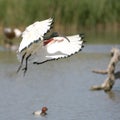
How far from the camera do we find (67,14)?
30.5 m

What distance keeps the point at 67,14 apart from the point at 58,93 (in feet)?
55.0

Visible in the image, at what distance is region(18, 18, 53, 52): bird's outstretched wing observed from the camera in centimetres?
924

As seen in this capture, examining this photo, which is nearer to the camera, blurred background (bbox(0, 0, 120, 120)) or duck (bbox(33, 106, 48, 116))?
duck (bbox(33, 106, 48, 116))

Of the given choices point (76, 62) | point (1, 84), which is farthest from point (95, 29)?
point (1, 84)

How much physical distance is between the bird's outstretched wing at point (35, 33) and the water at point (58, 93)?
80.7 inches

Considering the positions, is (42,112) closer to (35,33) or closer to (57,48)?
(57,48)

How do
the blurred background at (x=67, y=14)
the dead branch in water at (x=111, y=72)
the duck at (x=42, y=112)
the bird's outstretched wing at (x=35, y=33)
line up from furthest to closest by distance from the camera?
the blurred background at (x=67, y=14)
the dead branch in water at (x=111, y=72)
the duck at (x=42, y=112)
the bird's outstretched wing at (x=35, y=33)

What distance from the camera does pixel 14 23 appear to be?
30.3 metres

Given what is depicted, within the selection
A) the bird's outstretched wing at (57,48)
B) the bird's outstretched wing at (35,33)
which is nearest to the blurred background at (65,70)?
the bird's outstretched wing at (57,48)

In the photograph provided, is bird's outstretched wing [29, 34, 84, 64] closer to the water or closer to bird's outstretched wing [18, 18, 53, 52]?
bird's outstretched wing [18, 18, 53, 52]

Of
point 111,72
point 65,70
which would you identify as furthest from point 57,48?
point 65,70

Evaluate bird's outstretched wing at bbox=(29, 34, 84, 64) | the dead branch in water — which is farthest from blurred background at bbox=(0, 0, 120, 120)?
bird's outstretched wing at bbox=(29, 34, 84, 64)

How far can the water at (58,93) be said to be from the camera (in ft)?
37.7

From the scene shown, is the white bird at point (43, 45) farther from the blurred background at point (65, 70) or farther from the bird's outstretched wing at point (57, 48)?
the blurred background at point (65, 70)
